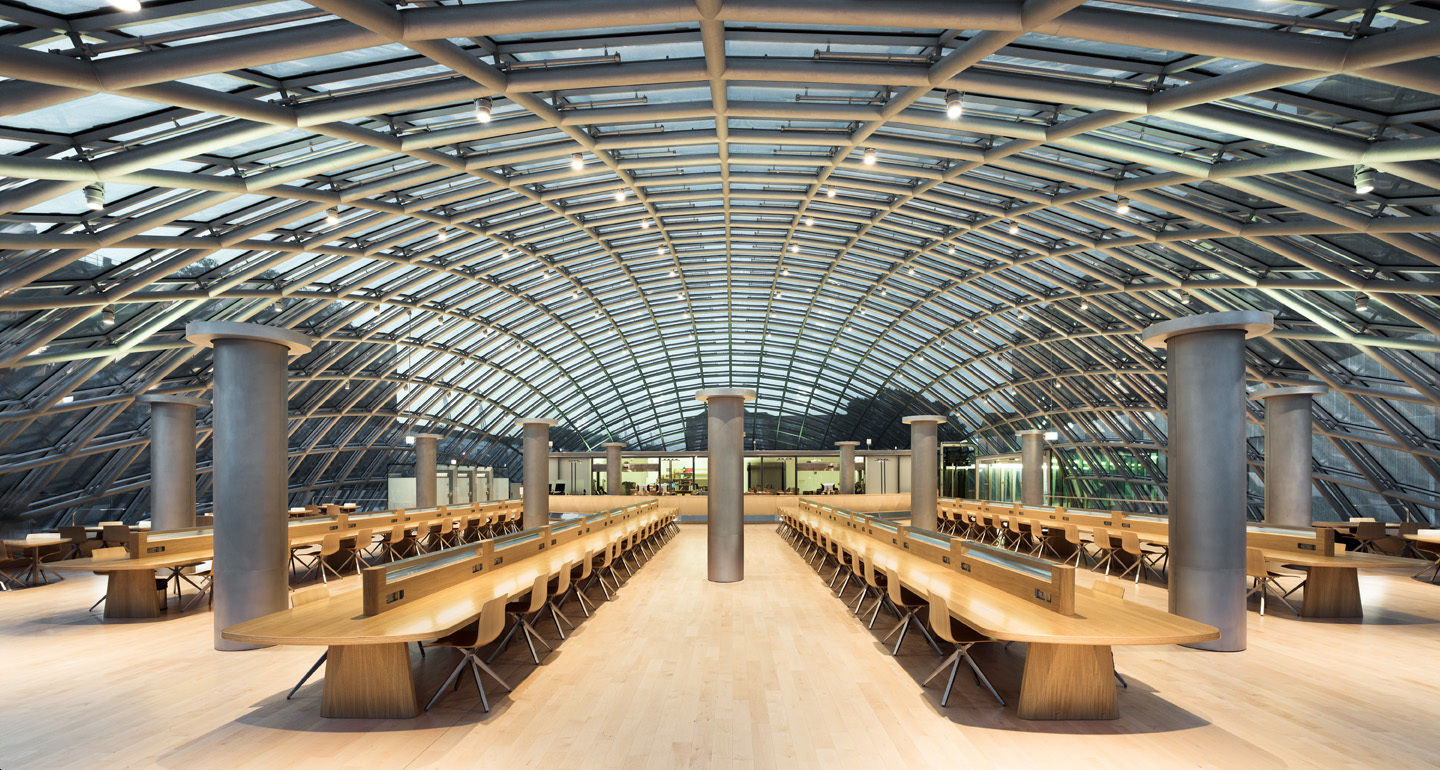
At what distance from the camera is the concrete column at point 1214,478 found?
27.4ft

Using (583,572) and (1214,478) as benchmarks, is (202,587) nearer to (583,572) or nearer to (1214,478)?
(583,572)

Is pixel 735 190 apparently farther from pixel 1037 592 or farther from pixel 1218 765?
pixel 1218 765

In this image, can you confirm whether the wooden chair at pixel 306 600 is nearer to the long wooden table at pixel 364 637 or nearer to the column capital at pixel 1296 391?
the long wooden table at pixel 364 637

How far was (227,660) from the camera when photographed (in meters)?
8.10

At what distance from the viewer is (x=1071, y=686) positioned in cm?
586

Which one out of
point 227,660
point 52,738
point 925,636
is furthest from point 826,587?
point 52,738

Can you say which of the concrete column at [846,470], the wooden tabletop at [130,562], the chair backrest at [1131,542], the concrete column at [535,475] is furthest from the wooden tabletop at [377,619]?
the concrete column at [846,470]

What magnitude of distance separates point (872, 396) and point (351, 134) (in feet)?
105

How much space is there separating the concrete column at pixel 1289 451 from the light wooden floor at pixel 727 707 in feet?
17.4

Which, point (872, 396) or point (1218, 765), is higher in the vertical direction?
point (872, 396)

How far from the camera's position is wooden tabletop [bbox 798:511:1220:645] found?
17.2 ft

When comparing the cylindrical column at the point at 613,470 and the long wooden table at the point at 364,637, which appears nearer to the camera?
the long wooden table at the point at 364,637

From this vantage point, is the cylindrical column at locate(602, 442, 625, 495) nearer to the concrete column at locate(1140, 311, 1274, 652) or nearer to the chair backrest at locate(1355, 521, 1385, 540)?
the chair backrest at locate(1355, 521, 1385, 540)

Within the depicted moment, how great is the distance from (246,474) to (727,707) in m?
6.43
